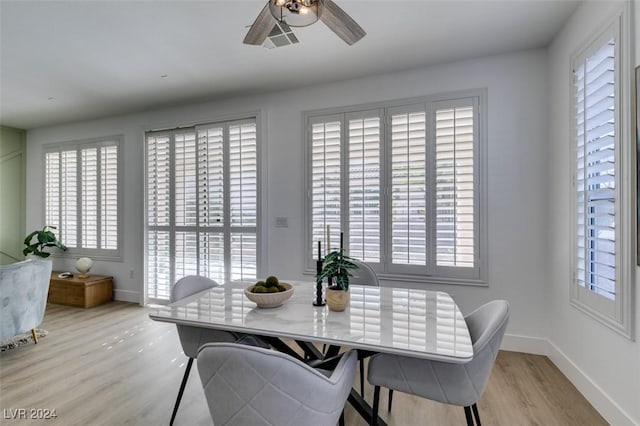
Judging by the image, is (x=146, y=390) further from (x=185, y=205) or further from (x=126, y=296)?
(x=126, y=296)

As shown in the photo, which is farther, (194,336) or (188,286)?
(188,286)

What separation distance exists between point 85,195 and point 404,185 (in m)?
4.78

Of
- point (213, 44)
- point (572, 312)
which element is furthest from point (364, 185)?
point (572, 312)

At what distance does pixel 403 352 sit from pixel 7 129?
6896 mm

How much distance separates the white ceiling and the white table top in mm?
1962

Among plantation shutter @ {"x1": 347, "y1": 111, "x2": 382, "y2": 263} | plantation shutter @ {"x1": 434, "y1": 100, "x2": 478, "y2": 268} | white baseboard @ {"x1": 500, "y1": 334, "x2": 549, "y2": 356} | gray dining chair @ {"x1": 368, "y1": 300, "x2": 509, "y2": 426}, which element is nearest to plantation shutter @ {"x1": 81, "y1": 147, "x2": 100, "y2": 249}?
plantation shutter @ {"x1": 347, "y1": 111, "x2": 382, "y2": 263}

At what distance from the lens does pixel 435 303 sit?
6.04ft

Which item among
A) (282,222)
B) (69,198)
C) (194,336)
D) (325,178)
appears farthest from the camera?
(69,198)

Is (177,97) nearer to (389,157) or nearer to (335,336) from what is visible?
(389,157)

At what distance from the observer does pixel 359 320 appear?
1.54 metres

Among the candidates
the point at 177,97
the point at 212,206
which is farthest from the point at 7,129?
the point at 212,206

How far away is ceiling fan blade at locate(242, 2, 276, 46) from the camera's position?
1.60 metres

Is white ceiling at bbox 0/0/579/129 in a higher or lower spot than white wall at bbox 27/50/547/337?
higher

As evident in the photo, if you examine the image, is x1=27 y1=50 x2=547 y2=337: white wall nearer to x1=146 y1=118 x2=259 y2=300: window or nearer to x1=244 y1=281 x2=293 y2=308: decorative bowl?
x1=146 y1=118 x2=259 y2=300: window
